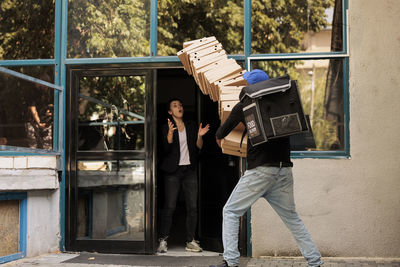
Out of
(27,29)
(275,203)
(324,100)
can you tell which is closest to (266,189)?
(275,203)

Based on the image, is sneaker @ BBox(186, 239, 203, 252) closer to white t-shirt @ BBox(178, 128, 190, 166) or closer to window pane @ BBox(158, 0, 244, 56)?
white t-shirt @ BBox(178, 128, 190, 166)

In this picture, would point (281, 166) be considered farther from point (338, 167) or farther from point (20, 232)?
point (20, 232)

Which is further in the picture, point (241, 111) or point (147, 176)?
point (147, 176)

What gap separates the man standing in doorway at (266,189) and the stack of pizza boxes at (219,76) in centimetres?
24

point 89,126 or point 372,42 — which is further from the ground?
point 372,42

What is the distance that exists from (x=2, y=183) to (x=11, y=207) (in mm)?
460

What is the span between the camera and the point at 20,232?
658 centimetres

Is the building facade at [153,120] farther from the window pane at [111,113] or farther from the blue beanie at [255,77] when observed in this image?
the blue beanie at [255,77]

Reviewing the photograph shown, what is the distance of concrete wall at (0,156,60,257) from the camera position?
6.37 m

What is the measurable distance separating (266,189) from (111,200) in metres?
2.72

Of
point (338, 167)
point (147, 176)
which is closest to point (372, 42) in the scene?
point (338, 167)

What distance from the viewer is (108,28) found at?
23.6 feet

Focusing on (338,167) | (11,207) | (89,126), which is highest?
(89,126)

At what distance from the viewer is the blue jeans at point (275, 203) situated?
509 cm
